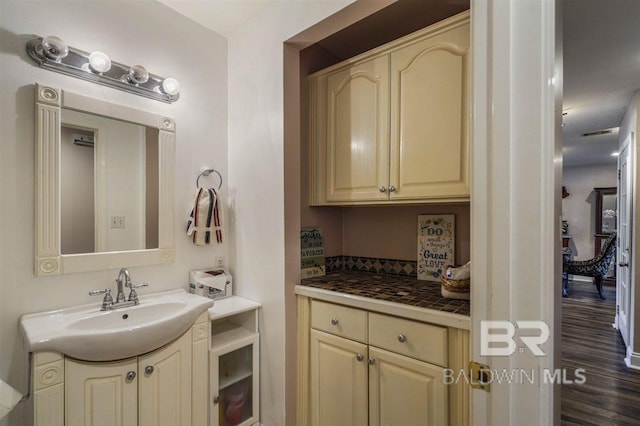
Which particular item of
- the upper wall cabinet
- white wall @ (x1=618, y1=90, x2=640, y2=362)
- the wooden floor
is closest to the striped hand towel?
the upper wall cabinet

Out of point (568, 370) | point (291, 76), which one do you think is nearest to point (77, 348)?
point (291, 76)

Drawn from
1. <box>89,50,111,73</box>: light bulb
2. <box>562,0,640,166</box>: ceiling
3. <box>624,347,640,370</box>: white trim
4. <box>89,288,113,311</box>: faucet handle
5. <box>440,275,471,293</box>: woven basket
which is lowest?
<box>624,347,640,370</box>: white trim

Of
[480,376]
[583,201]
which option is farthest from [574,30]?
[583,201]

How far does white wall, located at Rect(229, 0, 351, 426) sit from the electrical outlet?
63 centimetres

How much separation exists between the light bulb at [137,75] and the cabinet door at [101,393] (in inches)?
53.4

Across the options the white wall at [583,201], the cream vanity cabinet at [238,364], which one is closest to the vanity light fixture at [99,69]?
the cream vanity cabinet at [238,364]

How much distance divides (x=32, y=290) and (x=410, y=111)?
1.94 metres

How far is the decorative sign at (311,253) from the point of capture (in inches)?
79.6

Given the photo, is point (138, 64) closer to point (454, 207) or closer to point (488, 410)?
point (454, 207)

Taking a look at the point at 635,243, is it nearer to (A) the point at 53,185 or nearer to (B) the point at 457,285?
(B) the point at 457,285

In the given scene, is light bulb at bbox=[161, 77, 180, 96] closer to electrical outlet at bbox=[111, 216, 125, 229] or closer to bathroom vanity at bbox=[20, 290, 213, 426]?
electrical outlet at bbox=[111, 216, 125, 229]

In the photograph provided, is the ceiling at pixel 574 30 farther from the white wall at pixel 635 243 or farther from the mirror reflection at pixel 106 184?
the mirror reflection at pixel 106 184

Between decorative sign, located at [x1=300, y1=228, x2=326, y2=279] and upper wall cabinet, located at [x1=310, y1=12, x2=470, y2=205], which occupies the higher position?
upper wall cabinet, located at [x1=310, y1=12, x2=470, y2=205]

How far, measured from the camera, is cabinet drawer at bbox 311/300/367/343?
1494mm
